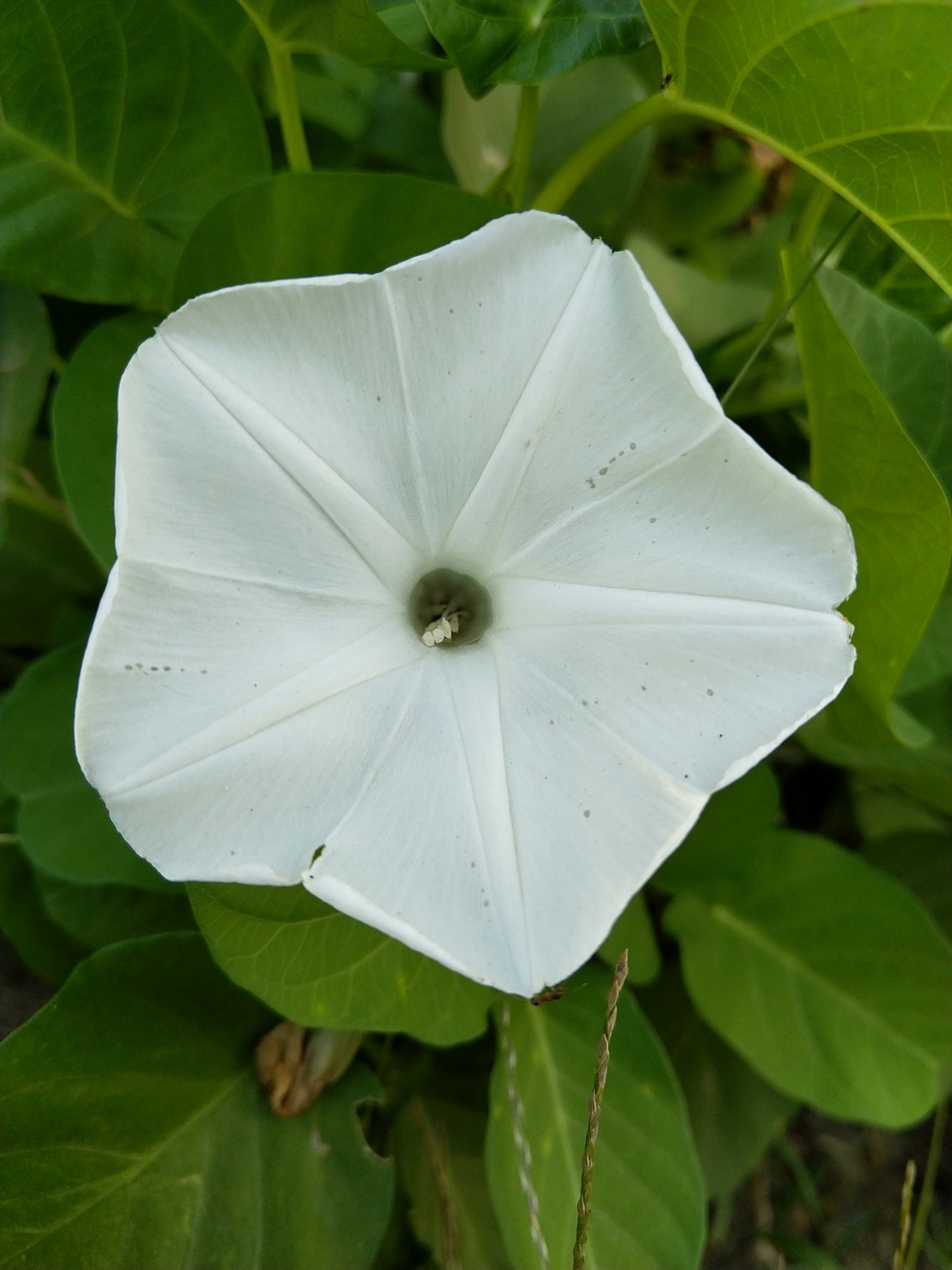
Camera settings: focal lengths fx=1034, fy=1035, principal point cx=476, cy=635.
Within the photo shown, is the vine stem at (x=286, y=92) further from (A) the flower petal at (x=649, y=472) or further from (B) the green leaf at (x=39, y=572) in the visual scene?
(B) the green leaf at (x=39, y=572)

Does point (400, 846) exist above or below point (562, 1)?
below

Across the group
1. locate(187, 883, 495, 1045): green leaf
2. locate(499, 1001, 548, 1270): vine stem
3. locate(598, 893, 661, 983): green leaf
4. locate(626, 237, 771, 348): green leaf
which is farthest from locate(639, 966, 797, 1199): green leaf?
locate(626, 237, 771, 348): green leaf

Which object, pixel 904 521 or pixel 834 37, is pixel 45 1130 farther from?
pixel 834 37

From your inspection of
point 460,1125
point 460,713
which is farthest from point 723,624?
point 460,1125

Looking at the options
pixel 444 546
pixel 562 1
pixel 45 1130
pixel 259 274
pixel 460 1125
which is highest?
pixel 562 1

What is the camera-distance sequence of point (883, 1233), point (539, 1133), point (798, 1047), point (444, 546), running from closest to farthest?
point (444, 546), point (539, 1133), point (798, 1047), point (883, 1233)

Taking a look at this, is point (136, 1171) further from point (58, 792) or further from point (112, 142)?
point (112, 142)

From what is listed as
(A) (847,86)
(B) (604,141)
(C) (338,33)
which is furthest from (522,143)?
(A) (847,86)
